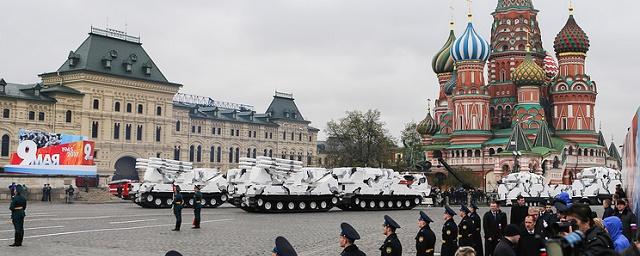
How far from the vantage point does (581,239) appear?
12.8 ft

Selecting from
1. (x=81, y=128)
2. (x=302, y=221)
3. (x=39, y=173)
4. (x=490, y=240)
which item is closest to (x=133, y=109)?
(x=81, y=128)

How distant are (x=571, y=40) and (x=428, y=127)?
55.1ft

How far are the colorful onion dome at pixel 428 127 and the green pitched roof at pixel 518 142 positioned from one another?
14.0 meters

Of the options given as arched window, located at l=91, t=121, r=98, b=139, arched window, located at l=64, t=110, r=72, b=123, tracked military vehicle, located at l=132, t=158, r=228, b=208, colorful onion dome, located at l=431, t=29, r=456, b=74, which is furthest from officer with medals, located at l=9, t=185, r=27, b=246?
colorful onion dome, located at l=431, t=29, r=456, b=74

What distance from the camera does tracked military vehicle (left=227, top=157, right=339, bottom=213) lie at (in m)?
32.4

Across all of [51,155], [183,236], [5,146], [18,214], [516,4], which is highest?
[516,4]

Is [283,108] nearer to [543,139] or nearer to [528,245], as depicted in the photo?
[543,139]

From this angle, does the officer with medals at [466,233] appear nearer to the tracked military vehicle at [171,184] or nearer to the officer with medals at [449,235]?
the officer with medals at [449,235]

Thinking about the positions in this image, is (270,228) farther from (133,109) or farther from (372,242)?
(133,109)

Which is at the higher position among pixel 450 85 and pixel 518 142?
pixel 450 85

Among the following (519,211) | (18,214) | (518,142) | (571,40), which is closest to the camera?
(519,211)

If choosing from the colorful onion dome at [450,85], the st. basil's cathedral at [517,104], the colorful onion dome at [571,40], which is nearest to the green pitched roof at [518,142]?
the st. basil's cathedral at [517,104]

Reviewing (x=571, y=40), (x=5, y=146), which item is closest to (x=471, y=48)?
(x=571, y=40)

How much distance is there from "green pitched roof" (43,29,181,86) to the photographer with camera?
62757mm
